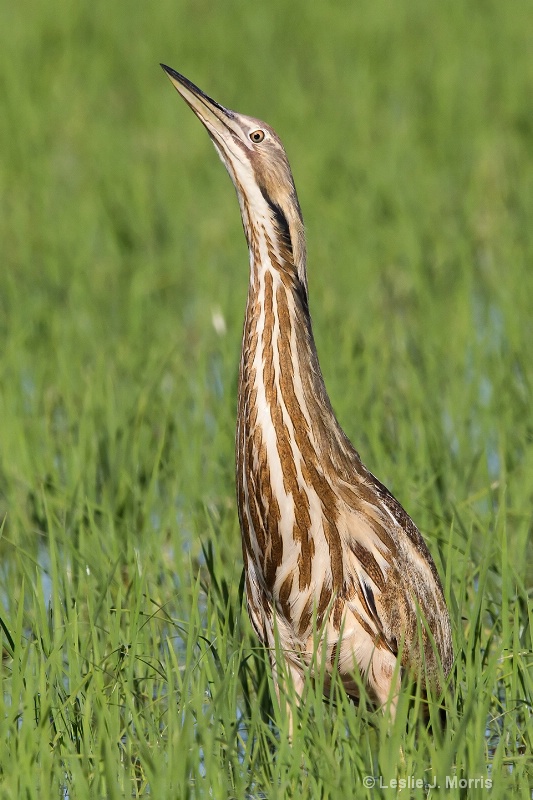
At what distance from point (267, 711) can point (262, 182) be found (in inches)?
53.4

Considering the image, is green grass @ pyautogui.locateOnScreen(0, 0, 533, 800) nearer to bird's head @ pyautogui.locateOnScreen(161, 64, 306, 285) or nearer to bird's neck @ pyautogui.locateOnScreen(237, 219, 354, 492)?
bird's neck @ pyautogui.locateOnScreen(237, 219, 354, 492)

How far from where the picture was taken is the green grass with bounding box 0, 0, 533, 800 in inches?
123

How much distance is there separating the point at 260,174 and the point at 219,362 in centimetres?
266

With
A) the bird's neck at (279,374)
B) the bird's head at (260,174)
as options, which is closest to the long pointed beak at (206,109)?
the bird's head at (260,174)

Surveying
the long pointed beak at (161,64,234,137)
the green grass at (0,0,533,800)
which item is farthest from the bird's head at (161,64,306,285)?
the green grass at (0,0,533,800)

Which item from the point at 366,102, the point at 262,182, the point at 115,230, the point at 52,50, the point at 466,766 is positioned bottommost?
the point at 466,766

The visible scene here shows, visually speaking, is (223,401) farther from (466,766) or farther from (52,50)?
(52,50)

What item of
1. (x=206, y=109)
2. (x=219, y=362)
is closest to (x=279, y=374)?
(x=206, y=109)

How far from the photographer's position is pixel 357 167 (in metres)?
8.38

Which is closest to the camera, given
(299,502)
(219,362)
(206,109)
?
(299,502)

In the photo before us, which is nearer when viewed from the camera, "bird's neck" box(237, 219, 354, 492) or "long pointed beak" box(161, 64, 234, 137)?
"bird's neck" box(237, 219, 354, 492)

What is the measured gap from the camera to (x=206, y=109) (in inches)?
141

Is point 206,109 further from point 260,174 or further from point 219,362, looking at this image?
point 219,362

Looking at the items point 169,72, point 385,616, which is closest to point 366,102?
point 169,72
